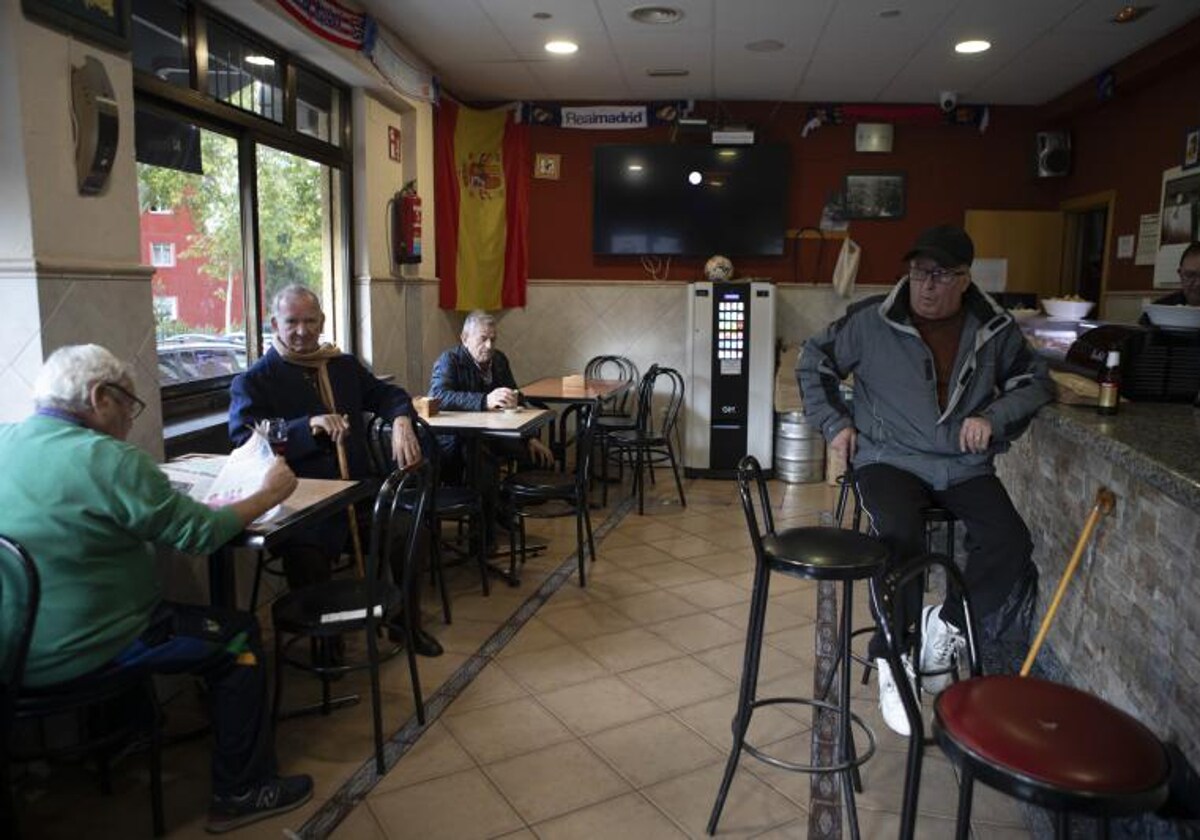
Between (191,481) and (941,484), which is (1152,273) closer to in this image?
(941,484)

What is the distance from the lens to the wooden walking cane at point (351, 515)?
10.1 ft

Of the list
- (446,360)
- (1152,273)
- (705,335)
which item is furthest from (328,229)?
(1152,273)

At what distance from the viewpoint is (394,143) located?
17.7ft

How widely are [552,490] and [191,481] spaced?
1668mm

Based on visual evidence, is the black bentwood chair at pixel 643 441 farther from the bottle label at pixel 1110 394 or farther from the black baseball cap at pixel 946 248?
the bottle label at pixel 1110 394

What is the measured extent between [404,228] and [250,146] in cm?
138

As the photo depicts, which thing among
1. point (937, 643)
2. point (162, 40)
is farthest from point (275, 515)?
point (162, 40)

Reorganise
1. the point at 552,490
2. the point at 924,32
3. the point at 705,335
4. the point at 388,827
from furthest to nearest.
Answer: the point at 705,335
the point at 924,32
the point at 552,490
the point at 388,827

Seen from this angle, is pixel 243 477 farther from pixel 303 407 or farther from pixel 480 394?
pixel 480 394

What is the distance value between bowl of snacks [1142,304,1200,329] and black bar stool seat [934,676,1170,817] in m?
1.61

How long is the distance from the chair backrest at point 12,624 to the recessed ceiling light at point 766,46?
4545 millimetres

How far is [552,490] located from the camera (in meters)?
3.87

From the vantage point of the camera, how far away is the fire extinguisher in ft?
17.4

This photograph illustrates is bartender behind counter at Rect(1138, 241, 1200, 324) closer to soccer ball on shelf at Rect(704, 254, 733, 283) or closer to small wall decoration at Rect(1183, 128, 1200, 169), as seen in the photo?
small wall decoration at Rect(1183, 128, 1200, 169)
